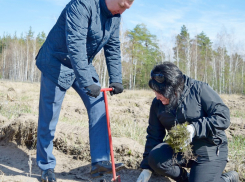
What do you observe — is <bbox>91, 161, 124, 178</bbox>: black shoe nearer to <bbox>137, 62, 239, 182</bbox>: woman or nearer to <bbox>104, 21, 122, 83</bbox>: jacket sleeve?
<bbox>137, 62, 239, 182</bbox>: woman

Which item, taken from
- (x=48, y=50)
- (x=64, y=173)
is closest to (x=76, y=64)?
(x=48, y=50)

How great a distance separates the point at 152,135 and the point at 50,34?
1.55 meters

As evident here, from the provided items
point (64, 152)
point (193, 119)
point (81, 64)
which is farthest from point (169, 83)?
point (64, 152)

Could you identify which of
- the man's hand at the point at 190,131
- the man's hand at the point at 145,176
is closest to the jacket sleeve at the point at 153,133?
the man's hand at the point at 145,176

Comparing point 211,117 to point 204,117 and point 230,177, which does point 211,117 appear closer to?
point 204,117

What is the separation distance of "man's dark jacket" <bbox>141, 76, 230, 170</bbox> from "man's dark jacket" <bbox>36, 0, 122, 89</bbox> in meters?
0.90

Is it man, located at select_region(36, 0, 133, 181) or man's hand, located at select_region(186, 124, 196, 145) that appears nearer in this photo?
man's hand, located at select_region(186, 124, 196, 145)

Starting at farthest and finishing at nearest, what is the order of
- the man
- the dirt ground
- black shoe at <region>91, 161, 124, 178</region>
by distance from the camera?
1. the dirt ground
2. black shoe at <region>91, 161, 124, 178</region>
3. the man

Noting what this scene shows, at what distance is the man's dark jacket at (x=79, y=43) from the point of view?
2.57m

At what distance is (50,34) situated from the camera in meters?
2.93

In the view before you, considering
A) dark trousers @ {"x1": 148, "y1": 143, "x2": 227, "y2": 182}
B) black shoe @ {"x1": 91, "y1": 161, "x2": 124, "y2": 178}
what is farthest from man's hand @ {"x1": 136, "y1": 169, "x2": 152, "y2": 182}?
black shoe @ {"x1": 91, "y1": 161, "x2": 124, "y2": 178}

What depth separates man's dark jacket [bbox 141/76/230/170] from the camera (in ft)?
7.64

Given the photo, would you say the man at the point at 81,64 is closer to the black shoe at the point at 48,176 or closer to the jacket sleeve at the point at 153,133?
the black shoe at the point at 48,176

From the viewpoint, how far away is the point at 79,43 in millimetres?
2584
